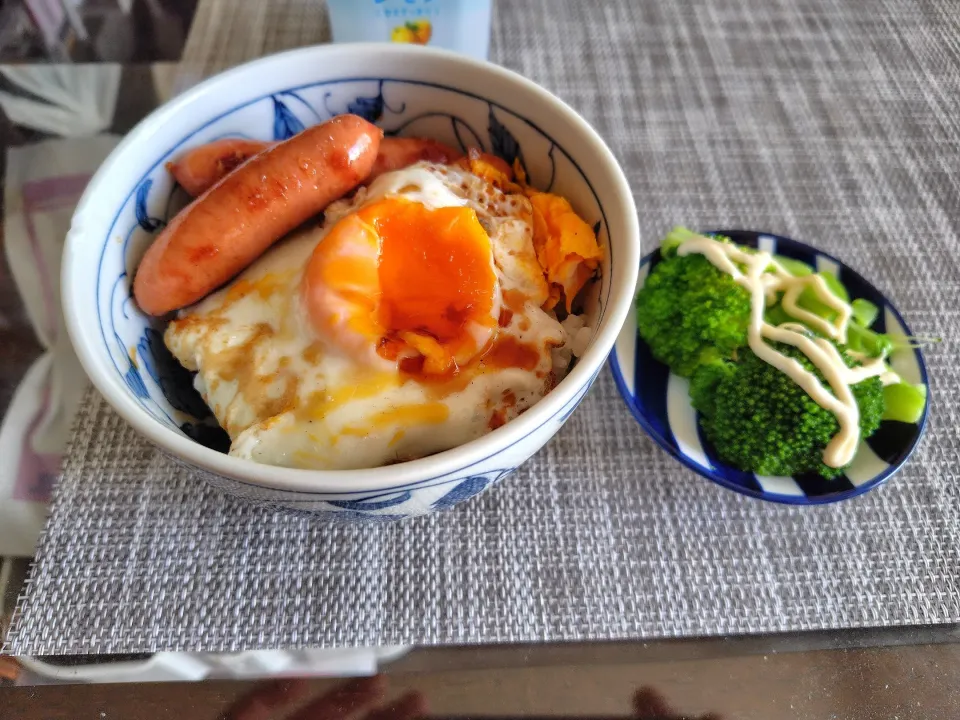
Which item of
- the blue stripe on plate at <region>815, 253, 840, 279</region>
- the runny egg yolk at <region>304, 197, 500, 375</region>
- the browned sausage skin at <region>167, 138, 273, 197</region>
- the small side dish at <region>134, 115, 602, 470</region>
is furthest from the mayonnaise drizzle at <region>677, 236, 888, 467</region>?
the browned sausage skin at <region>167, 138, 273, 197</region>

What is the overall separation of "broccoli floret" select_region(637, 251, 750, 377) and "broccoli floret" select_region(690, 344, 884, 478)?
0.16 feet

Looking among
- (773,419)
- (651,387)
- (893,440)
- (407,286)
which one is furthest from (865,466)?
(407,286)

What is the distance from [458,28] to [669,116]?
664 millimetres

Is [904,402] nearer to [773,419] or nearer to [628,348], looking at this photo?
[773,419]

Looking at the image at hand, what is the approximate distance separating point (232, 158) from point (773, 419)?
3.74ft

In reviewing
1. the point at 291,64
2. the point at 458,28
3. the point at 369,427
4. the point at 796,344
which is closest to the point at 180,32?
the point at 458,28

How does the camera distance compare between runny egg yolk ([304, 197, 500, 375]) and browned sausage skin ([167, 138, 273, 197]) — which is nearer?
runny egg yolk ([304, 197, 500, 375])

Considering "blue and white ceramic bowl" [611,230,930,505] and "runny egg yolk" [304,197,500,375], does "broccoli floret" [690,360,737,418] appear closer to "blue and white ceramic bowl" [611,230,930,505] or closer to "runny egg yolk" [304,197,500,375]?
"blue and white ceramic bowl" [611,230,930,505]

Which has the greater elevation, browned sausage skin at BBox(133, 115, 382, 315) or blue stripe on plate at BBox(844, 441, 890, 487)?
browned sausage skin at BBox(133, 115, 382, 315)

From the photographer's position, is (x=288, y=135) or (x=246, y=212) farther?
(x=288, y=135)

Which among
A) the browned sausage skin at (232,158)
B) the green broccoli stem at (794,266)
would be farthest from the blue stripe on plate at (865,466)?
the browned sausage skin at (232,158)

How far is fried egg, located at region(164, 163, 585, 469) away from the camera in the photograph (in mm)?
998

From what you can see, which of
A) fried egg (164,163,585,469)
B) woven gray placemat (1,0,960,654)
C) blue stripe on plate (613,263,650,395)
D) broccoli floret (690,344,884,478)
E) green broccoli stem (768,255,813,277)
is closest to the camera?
fried egg (164,163,585,469)

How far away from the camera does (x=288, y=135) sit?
132 cm
